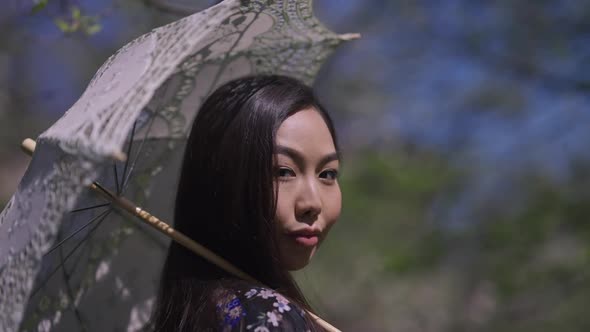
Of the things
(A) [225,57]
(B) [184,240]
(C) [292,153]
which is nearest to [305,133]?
(C) [292,153]

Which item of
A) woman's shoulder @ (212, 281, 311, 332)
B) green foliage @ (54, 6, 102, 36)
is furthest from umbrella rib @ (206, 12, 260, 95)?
woman's shoulder @ (212, 281, 311, 332)

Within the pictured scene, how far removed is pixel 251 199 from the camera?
174 cm

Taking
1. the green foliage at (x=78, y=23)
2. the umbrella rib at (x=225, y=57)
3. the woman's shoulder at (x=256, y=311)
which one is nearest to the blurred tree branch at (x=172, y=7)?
the green foliage at (x=78, y=23)

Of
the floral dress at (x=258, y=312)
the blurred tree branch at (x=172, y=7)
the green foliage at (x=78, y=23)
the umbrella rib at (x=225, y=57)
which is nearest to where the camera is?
the floral dress at (x=258, y=312)

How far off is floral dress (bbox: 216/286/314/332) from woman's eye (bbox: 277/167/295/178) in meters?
0.27

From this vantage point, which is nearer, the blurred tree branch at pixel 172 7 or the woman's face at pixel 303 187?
the woman's face at pixel 303 187

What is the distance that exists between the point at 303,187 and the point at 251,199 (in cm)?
13

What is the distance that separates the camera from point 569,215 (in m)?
5.07

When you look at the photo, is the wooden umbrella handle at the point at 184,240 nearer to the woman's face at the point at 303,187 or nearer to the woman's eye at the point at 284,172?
the woman's face at the point at 303,187

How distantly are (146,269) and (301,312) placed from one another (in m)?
0.86

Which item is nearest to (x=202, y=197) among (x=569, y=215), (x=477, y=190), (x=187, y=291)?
(x=187, y=291)

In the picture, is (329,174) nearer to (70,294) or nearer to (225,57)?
(225,57)

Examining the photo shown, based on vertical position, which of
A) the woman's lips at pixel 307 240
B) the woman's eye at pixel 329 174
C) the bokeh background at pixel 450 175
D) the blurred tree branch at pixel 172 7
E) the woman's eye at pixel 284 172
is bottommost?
the bokeh background at pixel 450 175

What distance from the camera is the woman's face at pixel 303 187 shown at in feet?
5.84
